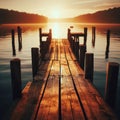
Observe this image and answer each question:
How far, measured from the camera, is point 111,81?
19.4ft

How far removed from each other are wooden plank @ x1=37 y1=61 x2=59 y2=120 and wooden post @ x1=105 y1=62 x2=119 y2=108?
5.06 ft

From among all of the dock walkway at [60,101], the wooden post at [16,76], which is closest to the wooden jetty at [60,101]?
the dock walkway at [60,101]

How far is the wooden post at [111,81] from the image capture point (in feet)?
19.1

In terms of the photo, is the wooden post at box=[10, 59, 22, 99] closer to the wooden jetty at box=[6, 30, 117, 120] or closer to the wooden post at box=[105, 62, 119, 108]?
the wooden jetty at box=[6, 30, 117, 120]

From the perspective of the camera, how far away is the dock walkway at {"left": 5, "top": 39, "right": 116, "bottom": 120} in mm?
4953

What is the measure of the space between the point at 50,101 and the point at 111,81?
1.86 metres

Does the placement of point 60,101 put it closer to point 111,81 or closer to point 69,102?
point 69,102

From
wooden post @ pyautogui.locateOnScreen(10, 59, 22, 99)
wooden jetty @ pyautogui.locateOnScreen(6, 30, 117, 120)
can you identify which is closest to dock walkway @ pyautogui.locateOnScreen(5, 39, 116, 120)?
wooden jetty @ pyautogui.locateOnScreen(6, 30, 117, 120)

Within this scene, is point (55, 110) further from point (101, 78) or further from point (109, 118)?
point (101, 78)

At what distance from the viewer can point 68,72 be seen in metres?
8.95

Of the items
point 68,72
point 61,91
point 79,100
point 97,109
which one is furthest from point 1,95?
point 97,109

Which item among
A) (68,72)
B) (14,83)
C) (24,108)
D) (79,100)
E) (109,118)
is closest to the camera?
(109,118)

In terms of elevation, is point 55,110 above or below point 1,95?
above

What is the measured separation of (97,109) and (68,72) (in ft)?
12.4
